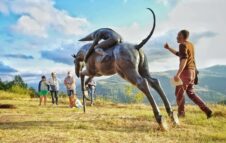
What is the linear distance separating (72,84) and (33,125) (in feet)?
32.0

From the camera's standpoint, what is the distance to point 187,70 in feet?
37.6

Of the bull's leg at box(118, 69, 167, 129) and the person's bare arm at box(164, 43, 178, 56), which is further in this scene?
the person's bare arm at box(164, 43, 178, 56)

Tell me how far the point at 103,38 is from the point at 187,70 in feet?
8.10

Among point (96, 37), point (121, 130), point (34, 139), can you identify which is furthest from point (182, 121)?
point (34, 139)

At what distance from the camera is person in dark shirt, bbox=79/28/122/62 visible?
33.7 feet

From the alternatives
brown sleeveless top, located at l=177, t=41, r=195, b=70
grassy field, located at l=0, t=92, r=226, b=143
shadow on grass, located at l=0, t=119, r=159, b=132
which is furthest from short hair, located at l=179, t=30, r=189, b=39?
shadow on grass, located at l=0, t=119, r=159, b=132

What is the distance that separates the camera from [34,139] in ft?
26.3

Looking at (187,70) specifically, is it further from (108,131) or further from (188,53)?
(108,131)

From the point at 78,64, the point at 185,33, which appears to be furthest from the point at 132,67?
the point at 78,64

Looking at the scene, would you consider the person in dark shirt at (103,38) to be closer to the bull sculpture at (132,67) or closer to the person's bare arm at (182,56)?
the bull sculpture at (132,67)

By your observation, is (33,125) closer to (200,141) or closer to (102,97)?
(200,141)

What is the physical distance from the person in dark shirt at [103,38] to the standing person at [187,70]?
64.7 inches

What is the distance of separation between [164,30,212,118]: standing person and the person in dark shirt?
1.64 m

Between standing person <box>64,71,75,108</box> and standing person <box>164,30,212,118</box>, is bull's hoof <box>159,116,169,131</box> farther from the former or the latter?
standing person <box>64,71,75,108</box>
